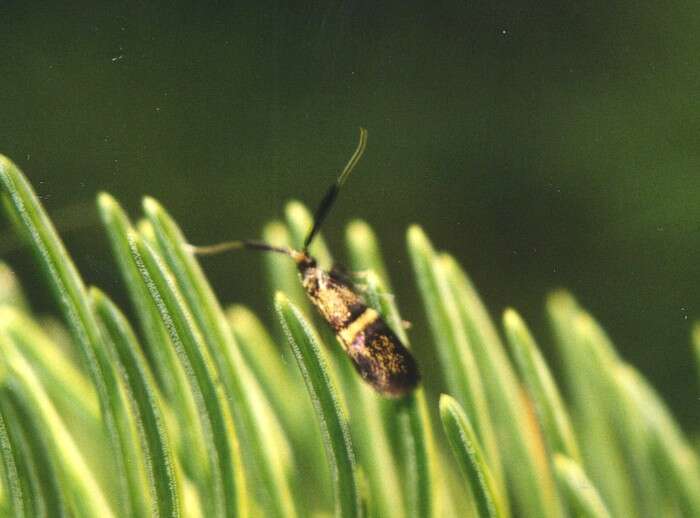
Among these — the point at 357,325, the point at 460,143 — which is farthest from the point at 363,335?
the point at 460,143

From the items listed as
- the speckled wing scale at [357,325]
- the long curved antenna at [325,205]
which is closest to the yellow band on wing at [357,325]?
the speckled wing scale at [357,325]

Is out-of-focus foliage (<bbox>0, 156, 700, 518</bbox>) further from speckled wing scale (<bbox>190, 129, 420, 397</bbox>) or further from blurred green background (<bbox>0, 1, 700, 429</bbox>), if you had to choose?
blurred green background (<bbox>0, 1, 700, 429</bbox>)

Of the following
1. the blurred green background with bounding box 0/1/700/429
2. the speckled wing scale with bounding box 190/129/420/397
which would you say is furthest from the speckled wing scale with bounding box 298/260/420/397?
the blurred green background with bounding box 0/1/700/429

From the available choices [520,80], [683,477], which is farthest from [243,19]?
[683,477]

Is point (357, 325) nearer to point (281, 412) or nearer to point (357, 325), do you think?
point (357, 325)

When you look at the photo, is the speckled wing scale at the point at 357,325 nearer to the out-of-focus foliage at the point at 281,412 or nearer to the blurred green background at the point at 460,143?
the out-of-focus foliage at the point at 281,412

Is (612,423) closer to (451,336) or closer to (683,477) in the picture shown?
(683,477)

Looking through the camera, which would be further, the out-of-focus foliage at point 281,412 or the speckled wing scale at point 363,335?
the speckled wing scale at point 363,335
